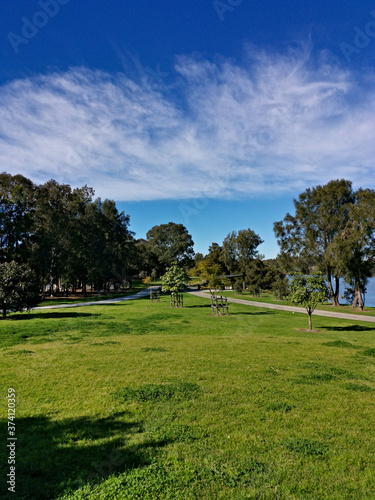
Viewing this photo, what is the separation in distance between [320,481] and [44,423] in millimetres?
4622

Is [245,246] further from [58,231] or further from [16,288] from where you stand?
[16,288]

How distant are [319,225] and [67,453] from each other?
3765cm

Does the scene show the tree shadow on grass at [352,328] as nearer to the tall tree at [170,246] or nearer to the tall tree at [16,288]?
the tall tree at [16,288]

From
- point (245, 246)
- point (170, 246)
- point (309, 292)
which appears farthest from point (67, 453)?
point (170, 246)

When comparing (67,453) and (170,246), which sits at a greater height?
(170,246)

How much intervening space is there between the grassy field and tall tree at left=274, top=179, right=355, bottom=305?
27.2m

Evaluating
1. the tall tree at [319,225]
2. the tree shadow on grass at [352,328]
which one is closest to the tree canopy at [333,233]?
the tall tree at [319,225]

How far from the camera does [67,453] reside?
425 cm

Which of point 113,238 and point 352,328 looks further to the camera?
point 113,238

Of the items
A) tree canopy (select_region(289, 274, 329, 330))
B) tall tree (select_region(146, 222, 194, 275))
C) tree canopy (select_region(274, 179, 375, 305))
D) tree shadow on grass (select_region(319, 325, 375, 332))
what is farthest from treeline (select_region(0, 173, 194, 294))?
tree shadow on grass (select_region(319, 325, 375, 332))

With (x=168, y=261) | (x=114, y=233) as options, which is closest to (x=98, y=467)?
(x=114, y=233)

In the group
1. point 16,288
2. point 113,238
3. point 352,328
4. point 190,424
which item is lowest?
point 352,328

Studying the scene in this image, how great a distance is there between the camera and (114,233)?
53.5m

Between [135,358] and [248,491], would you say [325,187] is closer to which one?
[135,358]
